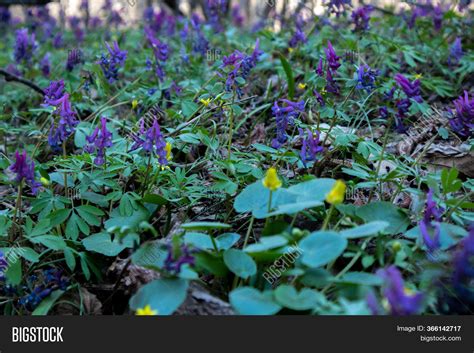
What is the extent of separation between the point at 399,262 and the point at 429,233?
196mm

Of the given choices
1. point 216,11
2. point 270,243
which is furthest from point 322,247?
point 216,11

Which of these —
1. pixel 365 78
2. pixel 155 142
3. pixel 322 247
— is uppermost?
pixel 365 78

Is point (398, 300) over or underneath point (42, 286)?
over

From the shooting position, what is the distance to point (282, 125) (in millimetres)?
2545

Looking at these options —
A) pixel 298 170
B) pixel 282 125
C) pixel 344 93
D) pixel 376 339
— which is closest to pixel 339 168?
pixel 298 170

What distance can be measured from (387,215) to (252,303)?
2.62ft

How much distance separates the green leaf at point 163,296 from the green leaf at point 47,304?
527mm

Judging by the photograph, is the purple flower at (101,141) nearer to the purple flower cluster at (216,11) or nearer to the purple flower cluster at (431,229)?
the purple flower cluster at (431,229)

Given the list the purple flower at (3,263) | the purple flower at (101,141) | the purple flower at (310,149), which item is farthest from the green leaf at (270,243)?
the purple flower at (3,263)

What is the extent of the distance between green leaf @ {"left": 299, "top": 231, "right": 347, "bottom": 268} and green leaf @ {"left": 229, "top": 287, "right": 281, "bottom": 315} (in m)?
0.17

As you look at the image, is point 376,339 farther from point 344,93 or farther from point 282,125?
point 344,93

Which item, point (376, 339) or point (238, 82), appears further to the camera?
point (238, 82)

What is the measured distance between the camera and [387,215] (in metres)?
2.12

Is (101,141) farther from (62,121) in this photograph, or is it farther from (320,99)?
(320,99)
